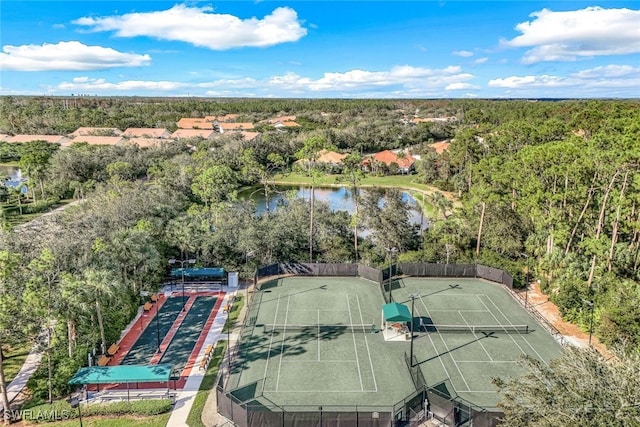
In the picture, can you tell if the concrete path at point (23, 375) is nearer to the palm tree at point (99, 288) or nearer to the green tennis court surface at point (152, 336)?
the palm tree at point (99, 288)

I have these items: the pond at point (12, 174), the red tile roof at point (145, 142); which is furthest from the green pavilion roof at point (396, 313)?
the red tile roof at point (145, 142)

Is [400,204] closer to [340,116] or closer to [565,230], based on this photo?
[565,230]

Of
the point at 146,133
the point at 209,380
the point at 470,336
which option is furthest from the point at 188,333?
the point at 146,133

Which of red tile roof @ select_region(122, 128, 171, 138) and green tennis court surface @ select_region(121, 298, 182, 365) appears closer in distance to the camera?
green tennis court surface @ select_region(121, 298, 182, 365)

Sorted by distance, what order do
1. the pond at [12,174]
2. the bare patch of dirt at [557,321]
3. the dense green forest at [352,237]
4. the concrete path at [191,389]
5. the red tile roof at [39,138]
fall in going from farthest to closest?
the red tile roof at [39,138], the pond at [12,174], the bare patch of dirt at [557,321], the dense green forest at [352,237], the concrete path at [191,389]

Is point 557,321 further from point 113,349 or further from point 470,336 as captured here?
point 113,349

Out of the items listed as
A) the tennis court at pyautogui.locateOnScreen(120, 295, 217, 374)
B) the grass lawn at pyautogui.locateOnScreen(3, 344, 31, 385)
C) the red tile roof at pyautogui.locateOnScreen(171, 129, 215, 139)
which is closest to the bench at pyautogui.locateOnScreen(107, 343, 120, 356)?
the tennis court at pyautogui.locateOnScreen(120, 295, 217, 374)

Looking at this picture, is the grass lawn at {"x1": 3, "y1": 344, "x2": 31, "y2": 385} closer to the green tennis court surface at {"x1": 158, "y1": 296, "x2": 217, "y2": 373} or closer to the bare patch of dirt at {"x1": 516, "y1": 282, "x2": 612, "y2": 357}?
the green tennis court surface at {"x1": 158, "y1": 296, "x2": 217, "y2": 373}
